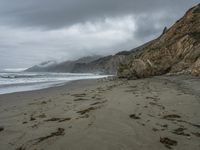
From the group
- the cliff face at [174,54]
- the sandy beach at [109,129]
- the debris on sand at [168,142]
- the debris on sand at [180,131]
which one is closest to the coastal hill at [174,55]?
the cliff face at [174,54]

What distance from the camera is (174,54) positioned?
25.9 m

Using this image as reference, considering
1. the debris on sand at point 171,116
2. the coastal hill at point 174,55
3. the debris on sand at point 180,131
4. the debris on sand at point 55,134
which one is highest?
the coastal hill at point 174,55

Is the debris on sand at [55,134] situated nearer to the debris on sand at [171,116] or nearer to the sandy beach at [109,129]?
the sandy beach at [109,129]

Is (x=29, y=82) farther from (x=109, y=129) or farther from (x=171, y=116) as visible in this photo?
(x=109, y=129)

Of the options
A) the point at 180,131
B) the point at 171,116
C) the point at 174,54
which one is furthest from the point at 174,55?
the point at 180,131

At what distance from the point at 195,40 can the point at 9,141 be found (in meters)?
23.3

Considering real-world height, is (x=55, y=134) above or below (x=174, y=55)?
below

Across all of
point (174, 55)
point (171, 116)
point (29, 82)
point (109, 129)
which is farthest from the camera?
point (29, 82)

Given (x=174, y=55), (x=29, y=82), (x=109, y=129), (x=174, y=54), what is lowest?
(x=109, y=129)

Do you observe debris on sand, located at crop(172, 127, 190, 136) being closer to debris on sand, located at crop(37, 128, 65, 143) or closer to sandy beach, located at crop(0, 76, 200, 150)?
sandy beach, located at crop(0, 76, 200, 150)

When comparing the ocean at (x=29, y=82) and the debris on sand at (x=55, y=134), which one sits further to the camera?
the ocean at (x=29, y=82)

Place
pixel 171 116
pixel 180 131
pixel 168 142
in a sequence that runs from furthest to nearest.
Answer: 1. pixel 171 116
2. pixel 180 131
3. pixel 168 142

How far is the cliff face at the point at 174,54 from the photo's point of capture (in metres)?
22.8

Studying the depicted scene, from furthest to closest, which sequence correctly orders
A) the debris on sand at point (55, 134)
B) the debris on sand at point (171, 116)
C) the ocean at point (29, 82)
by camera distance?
the ocean at point (29, 82) → the debris on sand at point (171, 116) → the debris on sand at point (55, 134)
